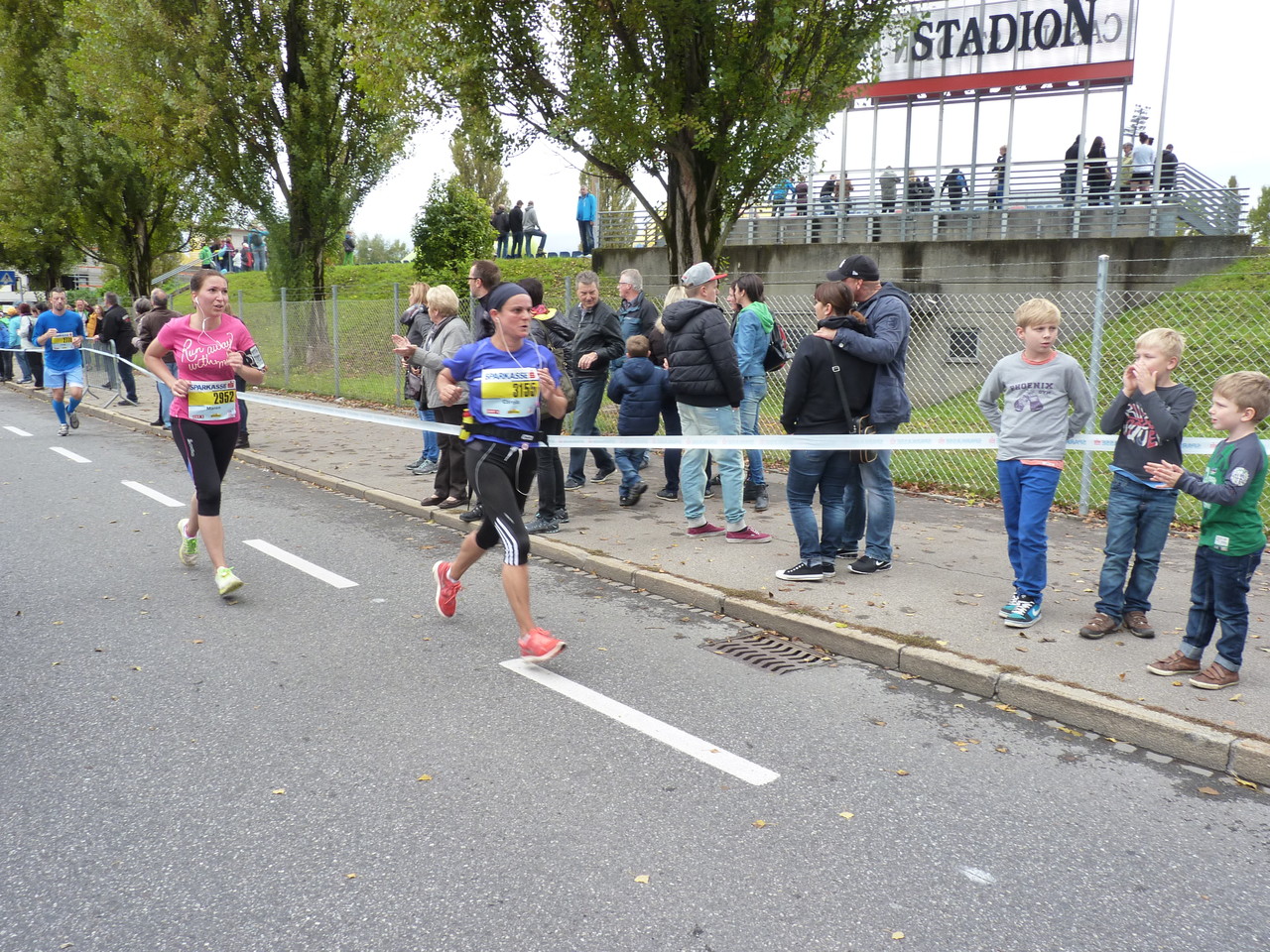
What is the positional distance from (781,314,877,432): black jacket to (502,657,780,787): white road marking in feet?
7.47

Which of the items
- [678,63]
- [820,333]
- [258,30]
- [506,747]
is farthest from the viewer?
[258,30]

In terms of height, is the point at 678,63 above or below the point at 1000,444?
above

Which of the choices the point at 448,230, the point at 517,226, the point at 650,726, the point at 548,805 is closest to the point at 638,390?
the point at 650,726

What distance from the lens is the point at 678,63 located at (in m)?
11.9

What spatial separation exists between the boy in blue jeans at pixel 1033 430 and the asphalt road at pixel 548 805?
3.40 ft

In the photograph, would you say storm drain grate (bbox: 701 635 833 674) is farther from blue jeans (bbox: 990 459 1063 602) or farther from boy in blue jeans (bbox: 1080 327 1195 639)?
boy in blue jeans (bbox: 1080 327 1195 639)

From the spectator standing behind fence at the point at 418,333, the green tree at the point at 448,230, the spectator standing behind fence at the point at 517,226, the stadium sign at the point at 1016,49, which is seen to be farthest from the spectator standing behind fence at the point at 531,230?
the spectator standing behind fence at the point at 418,333

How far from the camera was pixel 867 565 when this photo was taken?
21.5 ft

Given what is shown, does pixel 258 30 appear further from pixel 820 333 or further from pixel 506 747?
pixel 506 747

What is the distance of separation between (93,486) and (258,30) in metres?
15.2

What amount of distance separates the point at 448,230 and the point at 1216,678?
77.5 ft

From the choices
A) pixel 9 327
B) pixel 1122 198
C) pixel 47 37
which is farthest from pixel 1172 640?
pixel 47 37

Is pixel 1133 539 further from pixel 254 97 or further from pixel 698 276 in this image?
pixel 254 97

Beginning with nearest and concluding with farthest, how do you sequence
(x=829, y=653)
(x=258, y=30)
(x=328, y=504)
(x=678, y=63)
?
(x=829, y=653), (x=328, y=504), (x=678, y=63), (x=258, y=30)
